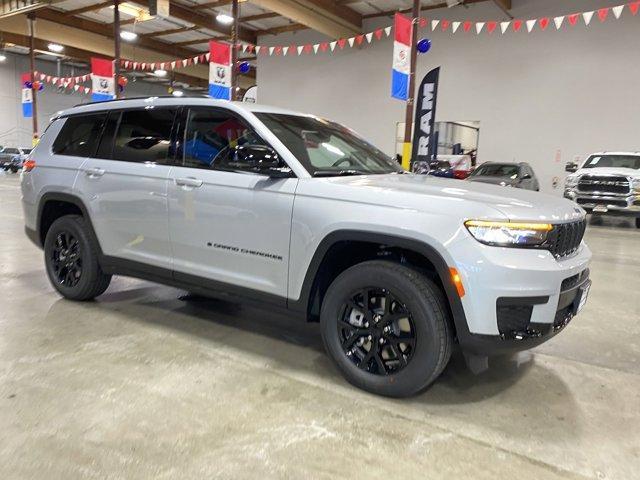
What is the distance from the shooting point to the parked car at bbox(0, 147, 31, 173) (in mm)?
27547

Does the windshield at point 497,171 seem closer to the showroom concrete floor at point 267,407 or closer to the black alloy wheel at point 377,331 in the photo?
the showroom concrete floor at point 267,407

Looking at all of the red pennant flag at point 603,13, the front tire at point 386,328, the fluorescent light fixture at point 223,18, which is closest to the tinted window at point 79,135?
the front tire at point 386,328

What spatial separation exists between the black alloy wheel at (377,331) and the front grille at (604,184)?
1149 centimetres

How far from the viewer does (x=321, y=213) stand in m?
2.99

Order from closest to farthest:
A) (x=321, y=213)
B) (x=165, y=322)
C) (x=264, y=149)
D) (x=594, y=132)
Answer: (x=321, y=213)
(x=264, y=149)
(x=165, y=322)
(x=594, y=132)

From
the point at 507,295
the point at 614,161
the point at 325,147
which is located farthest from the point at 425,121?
the point at 507,295

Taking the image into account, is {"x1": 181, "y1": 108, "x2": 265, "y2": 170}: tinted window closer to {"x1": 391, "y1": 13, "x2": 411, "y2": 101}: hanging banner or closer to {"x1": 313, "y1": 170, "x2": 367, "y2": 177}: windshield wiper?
{"x1": 313, "y1": 170, "x2": 367, "y2": 177}: windshield wiper

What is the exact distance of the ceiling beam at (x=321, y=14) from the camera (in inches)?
653

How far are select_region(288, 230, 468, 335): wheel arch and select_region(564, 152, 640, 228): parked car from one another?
11.1 meters

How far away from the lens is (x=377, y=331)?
9.55 feet

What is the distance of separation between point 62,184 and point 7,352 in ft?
5.11

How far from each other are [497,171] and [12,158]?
25270 millimetres

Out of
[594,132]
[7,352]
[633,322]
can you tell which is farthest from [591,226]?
[7,352]

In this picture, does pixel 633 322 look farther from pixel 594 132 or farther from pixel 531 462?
pixel 594 132
